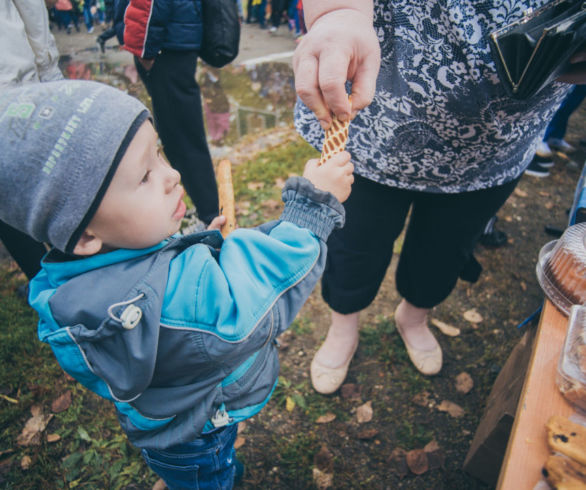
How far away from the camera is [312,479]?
1.84m

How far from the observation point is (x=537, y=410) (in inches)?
35.2

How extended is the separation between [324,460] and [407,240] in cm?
122

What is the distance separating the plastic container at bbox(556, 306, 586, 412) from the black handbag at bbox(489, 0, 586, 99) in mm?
635

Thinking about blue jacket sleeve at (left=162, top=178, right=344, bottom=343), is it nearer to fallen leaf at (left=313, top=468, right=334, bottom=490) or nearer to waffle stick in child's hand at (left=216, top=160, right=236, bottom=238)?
waffle stick in child's hand at (left=216, top=160, right=236, bottom=238)

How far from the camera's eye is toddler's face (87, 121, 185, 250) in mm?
895

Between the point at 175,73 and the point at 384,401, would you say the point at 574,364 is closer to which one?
the point at 384,401

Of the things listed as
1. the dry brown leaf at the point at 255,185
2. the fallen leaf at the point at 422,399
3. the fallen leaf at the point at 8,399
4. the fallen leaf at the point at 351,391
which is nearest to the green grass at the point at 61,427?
the fallen leaf at the point at 8,399

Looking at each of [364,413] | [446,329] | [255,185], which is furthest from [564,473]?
[255,185]

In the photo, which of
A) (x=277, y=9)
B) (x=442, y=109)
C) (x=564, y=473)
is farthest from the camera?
(x=277, y=9)

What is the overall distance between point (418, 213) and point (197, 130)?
5.43 feet

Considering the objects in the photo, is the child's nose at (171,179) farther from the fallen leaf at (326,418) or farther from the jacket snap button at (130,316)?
the fallen leaf at (326,418)

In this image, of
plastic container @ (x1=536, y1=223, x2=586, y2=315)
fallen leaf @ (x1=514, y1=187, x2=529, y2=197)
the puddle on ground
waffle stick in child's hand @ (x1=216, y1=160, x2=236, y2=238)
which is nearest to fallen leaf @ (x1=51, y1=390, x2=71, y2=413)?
waffle stick in child's hand @ (x1=216, y1=160, x2=236, y2=238)

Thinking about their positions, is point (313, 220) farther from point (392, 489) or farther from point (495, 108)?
point (392, 489)

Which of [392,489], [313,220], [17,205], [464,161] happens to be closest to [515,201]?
[464,161]
